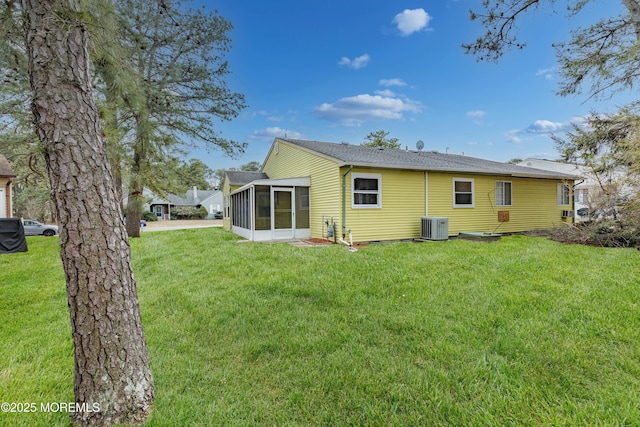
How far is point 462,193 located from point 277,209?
23.4ft

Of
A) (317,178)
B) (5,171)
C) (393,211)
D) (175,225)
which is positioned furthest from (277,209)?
(175,225)

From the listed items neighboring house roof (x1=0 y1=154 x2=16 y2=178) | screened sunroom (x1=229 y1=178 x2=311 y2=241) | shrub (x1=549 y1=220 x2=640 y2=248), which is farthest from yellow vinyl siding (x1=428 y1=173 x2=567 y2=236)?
neighboring house roof (x1=0 y1=154 x2=16 y2=178)

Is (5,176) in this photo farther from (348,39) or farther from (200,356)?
(200,356)

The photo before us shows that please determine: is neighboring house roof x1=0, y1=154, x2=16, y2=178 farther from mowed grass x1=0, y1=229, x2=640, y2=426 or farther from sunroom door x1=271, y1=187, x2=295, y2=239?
sunroom door x1=271, y1=187, x2=295, y2=239

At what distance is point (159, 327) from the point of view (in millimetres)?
3398

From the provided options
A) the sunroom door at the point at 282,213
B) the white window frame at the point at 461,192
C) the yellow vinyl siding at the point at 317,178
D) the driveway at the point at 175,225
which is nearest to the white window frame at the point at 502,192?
the white window frame at the point at 461,192

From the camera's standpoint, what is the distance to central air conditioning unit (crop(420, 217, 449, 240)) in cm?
971

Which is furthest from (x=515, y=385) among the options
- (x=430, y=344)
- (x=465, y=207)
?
(x=465, y=207)

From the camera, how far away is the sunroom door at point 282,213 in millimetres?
10641

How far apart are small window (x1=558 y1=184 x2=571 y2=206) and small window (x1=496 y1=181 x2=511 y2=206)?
11.5ft

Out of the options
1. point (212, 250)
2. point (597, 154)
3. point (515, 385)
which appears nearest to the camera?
point (515, 385)

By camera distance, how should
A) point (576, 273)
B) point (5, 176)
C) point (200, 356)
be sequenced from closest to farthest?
point (200, 356), point (576, 273), point (5, 176)

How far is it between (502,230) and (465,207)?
89.7 inches

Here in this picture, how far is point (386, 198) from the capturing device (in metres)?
9.74
